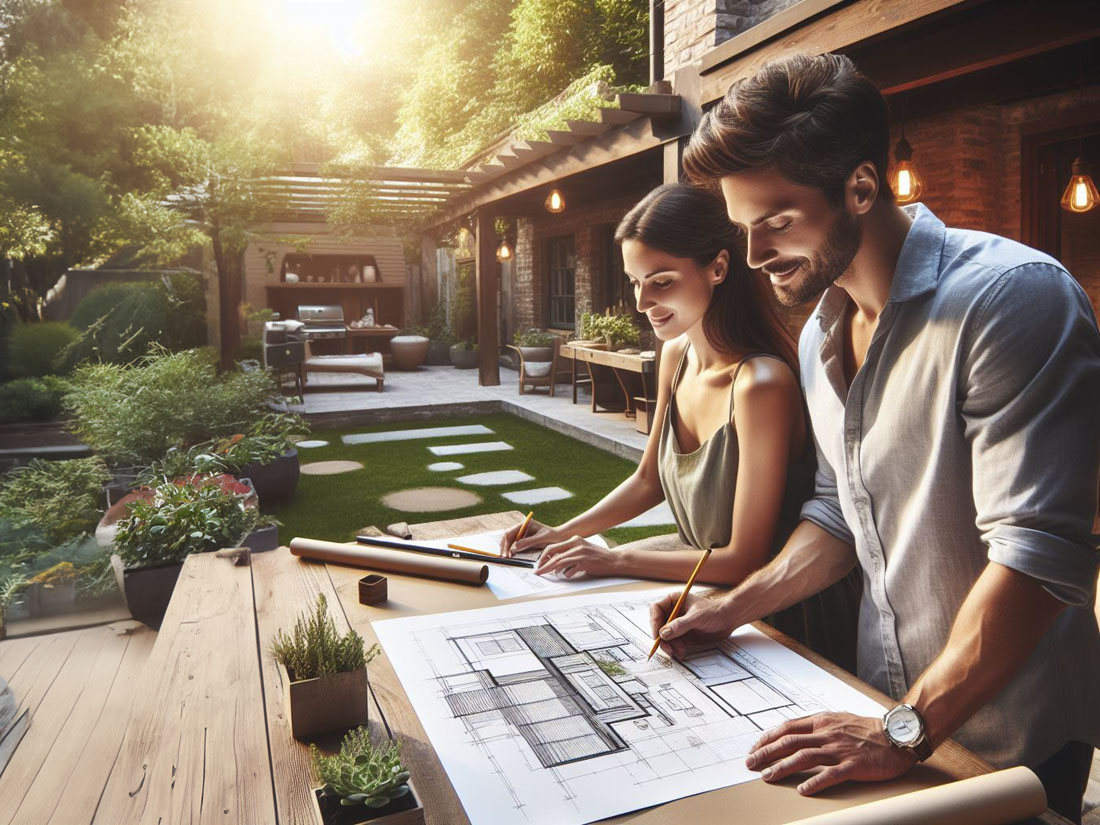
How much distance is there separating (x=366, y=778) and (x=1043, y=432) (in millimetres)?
816

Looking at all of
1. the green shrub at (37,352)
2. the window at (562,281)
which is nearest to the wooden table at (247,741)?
the green shrub at (37,352)

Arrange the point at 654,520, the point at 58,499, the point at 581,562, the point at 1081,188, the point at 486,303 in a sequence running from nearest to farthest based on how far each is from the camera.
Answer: the point at 581,562 < the point at 58,499 < the point at 1081,188 < the point at 654,520 < the point at 486,303

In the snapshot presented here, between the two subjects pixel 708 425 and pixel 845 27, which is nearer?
pixel 708 425

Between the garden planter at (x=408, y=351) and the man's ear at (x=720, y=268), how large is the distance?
1224cm

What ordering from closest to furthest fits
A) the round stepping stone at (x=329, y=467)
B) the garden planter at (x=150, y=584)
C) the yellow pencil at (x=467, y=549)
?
the yellow pencil at (x=467, y=549), the garden planter at (x=150, y=584), the round stepping stone at (x=329, y=467)

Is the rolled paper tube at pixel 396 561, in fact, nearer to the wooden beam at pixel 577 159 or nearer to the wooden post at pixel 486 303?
the wooden beam at pixel 577 159

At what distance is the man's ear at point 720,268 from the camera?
1770 millimetres

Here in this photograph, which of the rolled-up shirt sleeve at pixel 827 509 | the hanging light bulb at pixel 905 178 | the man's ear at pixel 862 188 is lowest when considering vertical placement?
the rolled-up shirt sleeve at pixel 827 509

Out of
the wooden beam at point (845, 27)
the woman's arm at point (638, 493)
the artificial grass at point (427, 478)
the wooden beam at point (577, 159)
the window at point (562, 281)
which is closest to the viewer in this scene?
the woman's arm at point (638, 493)

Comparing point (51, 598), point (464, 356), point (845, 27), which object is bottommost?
point (51, 598)

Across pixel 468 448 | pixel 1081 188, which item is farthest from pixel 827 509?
pixel 468 448

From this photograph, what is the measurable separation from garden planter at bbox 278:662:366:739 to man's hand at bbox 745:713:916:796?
1.51ft

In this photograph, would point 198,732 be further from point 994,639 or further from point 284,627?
point 994,639

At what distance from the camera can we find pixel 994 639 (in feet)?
3.18
